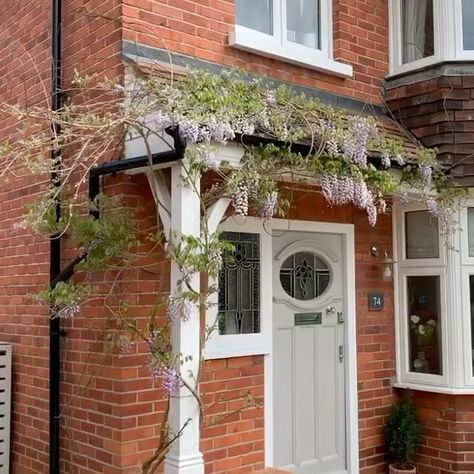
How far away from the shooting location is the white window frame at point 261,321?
4941 mm

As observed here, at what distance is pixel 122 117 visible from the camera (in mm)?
3953

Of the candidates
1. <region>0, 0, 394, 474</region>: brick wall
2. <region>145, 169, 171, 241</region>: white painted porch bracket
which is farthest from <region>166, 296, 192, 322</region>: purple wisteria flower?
<region>0, 0, 394, 474</region>: brick wall

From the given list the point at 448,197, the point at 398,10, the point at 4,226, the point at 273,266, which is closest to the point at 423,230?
the point at 448,197

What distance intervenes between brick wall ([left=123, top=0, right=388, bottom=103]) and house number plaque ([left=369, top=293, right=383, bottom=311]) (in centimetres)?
184

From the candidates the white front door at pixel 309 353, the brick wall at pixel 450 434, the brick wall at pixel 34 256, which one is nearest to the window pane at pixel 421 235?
the white front door at pixel 309 353

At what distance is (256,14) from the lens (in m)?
5.66

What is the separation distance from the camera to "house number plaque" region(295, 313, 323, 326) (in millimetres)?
5695

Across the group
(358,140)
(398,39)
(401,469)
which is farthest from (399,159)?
(401,469)

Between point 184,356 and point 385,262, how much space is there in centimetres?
297

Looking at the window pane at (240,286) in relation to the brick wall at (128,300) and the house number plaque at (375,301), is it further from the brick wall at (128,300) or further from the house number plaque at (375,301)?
the house number plaque at (375,301)

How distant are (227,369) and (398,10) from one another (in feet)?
12.8

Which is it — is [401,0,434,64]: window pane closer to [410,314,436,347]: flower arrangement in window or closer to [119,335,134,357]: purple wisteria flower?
[410,314,436,347]: flower arrangement in window

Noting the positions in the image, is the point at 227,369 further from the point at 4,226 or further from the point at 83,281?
the point at 4,226

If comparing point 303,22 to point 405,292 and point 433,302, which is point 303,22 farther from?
point 433,302
